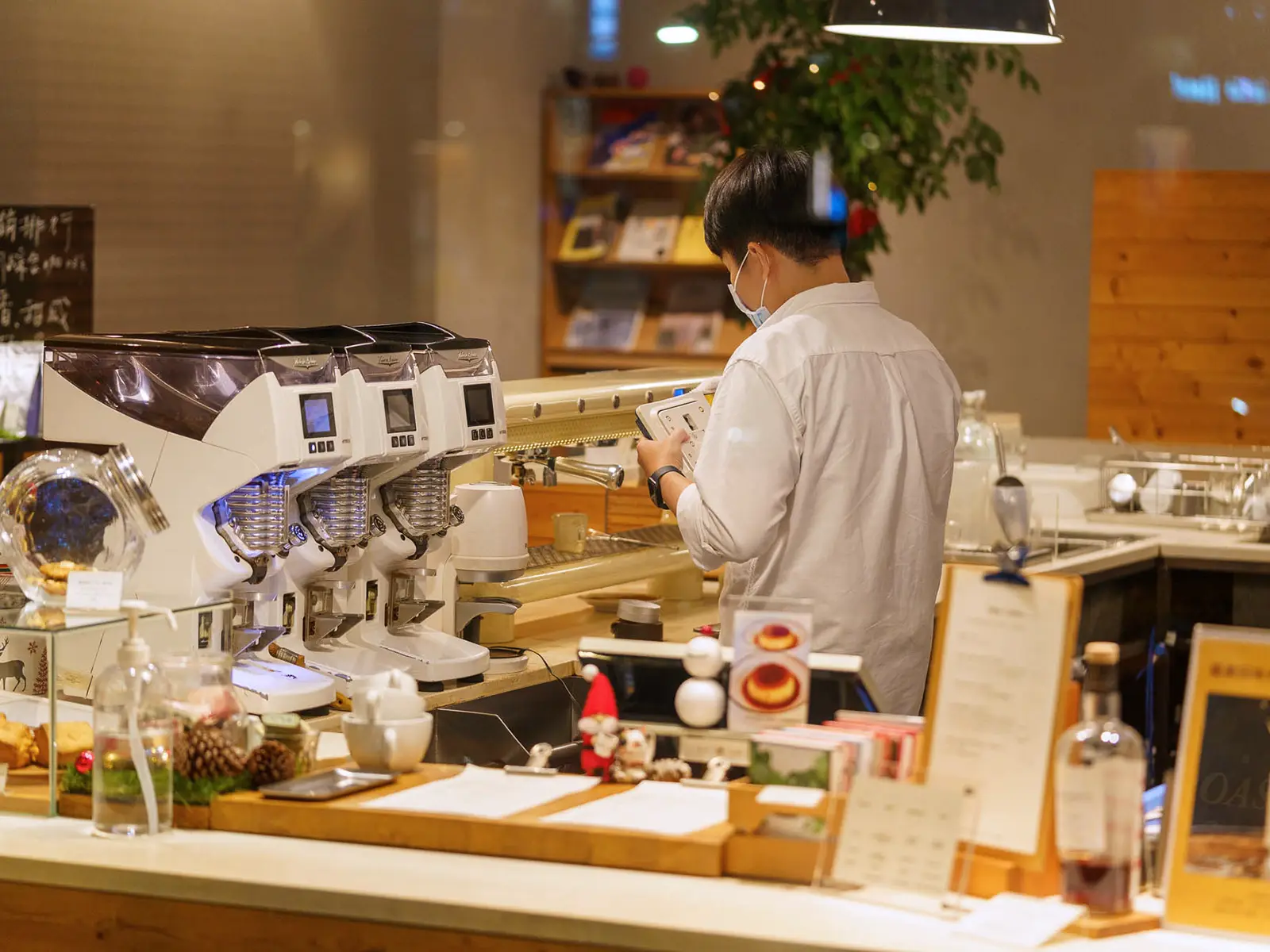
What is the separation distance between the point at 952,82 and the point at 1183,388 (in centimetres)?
149

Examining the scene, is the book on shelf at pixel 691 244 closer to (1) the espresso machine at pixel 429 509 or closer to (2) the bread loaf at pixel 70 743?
(1) the espresso machine at pixel 429 509

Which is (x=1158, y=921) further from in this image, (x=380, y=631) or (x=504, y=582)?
(x=504, y=582)

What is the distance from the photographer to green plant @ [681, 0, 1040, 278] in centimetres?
568

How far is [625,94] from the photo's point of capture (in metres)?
7.50

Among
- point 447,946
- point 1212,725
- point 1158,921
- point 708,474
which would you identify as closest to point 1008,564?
point 1212,725

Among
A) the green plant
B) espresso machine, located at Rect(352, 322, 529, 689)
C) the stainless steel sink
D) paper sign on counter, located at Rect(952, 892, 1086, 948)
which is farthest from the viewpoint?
the green plant

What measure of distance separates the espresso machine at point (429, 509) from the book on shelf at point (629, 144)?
4.54 m

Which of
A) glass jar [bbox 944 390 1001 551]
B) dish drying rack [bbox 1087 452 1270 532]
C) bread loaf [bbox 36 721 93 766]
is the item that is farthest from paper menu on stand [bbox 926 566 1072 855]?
dish drying rack [bbox 1087 452 1270 532]

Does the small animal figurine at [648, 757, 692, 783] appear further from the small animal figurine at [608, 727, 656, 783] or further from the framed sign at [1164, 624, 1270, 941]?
the framed sign at [1164, 624, 1270, 941]

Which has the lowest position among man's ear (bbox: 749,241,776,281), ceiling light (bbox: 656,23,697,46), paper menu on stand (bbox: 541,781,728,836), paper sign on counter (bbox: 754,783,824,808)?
paper menu on stand (bbox: 541,781,728,836)

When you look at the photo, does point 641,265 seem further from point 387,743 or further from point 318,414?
point 387,743

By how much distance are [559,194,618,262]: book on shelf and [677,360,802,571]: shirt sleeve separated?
5.03m

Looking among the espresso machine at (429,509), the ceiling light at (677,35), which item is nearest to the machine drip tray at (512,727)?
the espresso machine at (429,509)

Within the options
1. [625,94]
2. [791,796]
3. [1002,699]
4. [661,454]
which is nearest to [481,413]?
[661,454]
